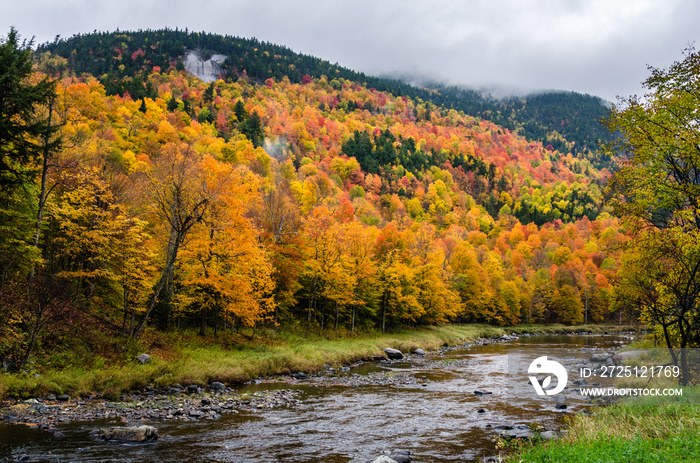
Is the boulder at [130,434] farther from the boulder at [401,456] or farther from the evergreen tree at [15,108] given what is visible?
the evergreen tree at [15,108]

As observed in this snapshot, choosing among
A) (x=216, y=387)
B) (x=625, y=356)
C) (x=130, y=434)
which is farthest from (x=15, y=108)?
(x=625, y=356)

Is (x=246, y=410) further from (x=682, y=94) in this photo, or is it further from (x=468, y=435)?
(x=682, y=94)

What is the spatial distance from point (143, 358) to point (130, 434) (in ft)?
32.5

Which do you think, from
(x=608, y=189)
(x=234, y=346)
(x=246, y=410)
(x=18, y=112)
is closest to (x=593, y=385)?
(x=608, y=189)

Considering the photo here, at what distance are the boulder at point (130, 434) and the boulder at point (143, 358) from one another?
354 inches

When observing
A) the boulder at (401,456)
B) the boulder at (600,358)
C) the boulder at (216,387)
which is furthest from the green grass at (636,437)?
the boulder at (600,358)

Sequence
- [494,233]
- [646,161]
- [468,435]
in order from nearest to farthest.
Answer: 1. [468,435]
2. [646,161]
3. [494,233]

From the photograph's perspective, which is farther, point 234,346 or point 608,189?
point 234,346

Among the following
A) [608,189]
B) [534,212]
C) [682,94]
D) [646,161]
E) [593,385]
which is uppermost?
[534,212]

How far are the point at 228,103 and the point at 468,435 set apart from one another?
180239mm

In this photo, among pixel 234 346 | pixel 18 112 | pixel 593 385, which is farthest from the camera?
pixel 234 346

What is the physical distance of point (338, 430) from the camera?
1479cm

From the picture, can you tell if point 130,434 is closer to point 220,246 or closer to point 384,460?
point 384,460

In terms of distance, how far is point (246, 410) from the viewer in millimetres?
17391
